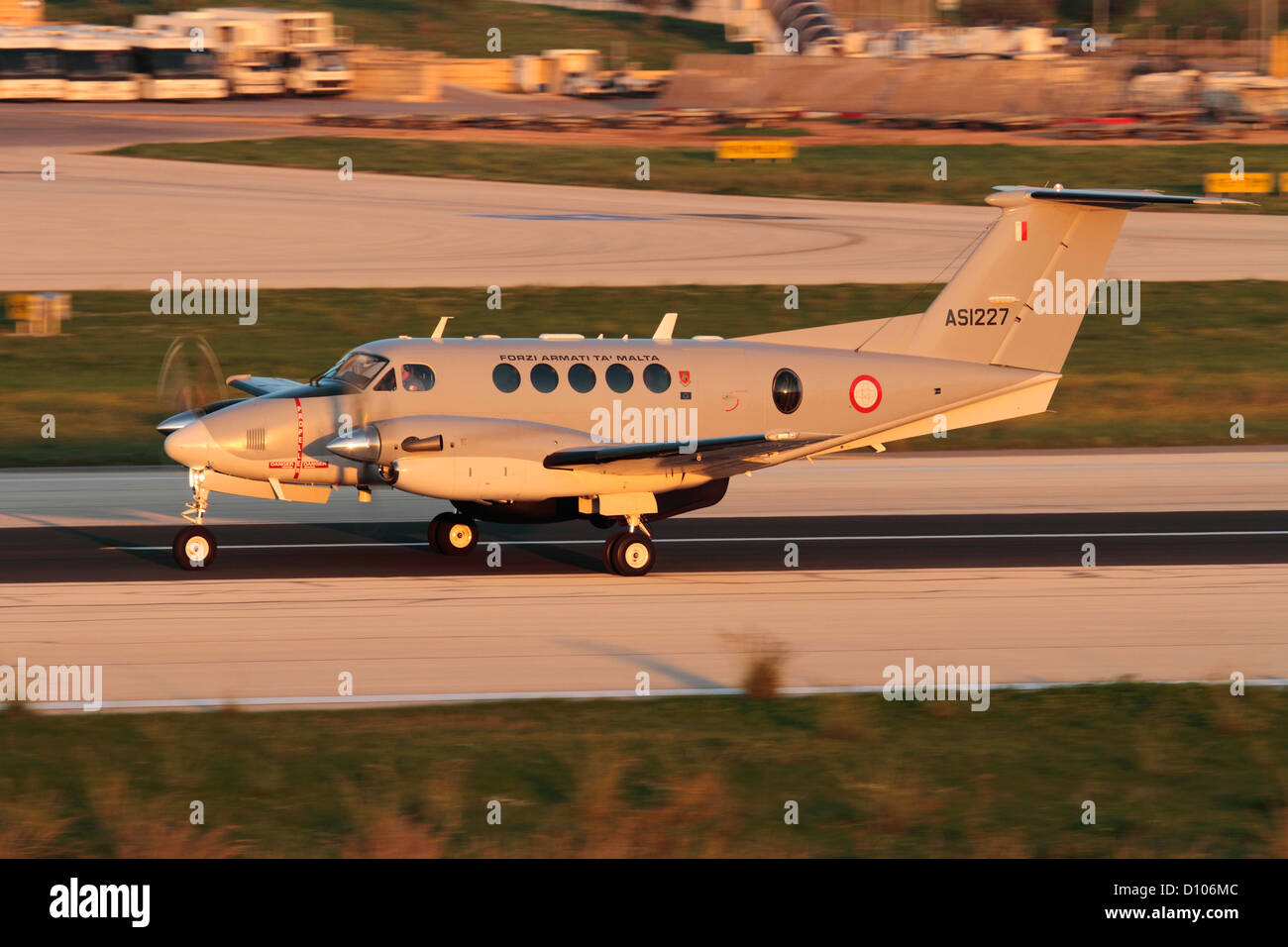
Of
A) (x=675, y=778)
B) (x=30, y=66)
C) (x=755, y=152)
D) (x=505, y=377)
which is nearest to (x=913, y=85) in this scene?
(x=755, y=152)

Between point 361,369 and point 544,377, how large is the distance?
7.54 feet

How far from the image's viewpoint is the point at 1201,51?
389 feet

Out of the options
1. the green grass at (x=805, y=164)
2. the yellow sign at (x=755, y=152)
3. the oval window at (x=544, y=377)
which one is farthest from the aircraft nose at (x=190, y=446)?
the yellow sign at (x=755, y=152)

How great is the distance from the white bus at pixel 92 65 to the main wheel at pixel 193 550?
197 feet

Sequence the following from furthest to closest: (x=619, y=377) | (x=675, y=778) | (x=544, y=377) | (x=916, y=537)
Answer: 1. (x=916, y=537)
2. (x=619, y=377)
3. (x=544, y=377)
4. (x=675, y=778)

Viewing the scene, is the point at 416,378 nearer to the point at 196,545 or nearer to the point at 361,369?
the point at 361,369

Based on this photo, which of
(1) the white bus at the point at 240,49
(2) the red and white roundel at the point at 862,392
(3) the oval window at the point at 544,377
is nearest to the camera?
(3) the oval window at the point at 544,377

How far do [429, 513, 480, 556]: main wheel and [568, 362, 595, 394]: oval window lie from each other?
2353mm

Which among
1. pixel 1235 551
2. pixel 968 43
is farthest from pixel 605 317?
pixel 968 43

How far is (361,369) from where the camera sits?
19516 mm

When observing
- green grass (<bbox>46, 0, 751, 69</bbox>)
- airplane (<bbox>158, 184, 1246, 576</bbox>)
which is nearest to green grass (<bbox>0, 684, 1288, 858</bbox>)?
airplane (<bbox>158, 184, 1246, 576</bbox>)

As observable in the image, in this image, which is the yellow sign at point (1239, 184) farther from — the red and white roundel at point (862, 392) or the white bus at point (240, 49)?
the white bus at point (240, 49)

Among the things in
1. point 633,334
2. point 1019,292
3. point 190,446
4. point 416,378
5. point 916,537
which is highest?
point 1019,292

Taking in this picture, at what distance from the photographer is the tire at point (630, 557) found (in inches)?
765
